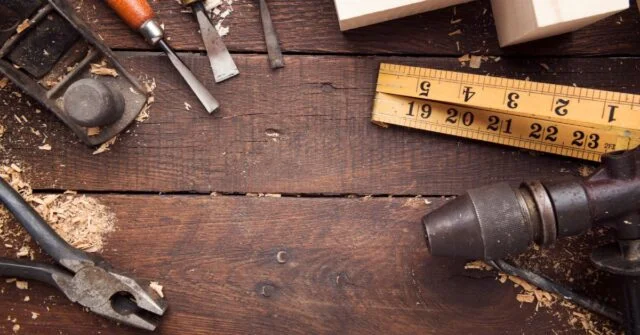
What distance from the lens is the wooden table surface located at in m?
1.16

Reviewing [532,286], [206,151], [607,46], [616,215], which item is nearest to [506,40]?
[607,46]

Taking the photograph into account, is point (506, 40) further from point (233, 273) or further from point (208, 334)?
point (208, 334)

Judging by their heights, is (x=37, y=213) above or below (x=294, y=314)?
above

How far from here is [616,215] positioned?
1.02 metres

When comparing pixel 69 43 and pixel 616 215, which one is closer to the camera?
pixel 616 215

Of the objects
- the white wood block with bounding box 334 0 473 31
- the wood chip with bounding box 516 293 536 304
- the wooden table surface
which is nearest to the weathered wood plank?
the wooden table surface

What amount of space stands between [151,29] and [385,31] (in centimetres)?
44

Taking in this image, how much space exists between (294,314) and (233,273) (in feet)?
0.47

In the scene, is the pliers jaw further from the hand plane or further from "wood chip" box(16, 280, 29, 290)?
the hand plane

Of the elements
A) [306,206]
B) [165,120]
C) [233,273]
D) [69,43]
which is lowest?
[233,273]

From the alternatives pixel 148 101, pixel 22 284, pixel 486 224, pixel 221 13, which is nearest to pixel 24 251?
pixel 22 284

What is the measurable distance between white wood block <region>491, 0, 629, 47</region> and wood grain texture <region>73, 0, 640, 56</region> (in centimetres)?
8

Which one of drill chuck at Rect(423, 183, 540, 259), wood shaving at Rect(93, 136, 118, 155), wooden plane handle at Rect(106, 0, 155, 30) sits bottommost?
wood shaving at Rect(93, 136, 118, 155)

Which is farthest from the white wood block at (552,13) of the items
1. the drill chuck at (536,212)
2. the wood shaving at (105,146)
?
the wood shaving at (105,146)
